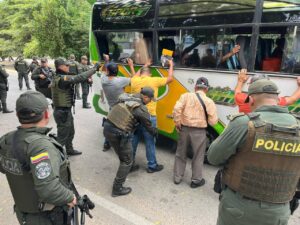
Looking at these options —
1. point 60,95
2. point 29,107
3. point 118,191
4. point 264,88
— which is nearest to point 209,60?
point 118,191

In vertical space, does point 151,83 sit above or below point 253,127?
below

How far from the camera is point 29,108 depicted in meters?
2.16

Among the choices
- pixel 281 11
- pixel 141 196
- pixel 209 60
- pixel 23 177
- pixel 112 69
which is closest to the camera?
pixel 23 177

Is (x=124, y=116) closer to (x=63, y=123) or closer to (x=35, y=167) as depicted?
(x=63, y=123)

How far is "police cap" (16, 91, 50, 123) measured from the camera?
2156 mm

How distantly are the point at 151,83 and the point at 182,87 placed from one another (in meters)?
0.56

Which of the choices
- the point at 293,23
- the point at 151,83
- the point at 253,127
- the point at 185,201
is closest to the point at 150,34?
the point at 151,83

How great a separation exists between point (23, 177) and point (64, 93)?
10.7 ft

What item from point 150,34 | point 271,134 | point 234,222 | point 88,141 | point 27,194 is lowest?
point 88,141

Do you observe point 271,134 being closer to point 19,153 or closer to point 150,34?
point 19,153

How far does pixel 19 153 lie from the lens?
2102mm

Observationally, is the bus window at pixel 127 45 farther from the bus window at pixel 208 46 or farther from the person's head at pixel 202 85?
the person's head at pixel 202 85

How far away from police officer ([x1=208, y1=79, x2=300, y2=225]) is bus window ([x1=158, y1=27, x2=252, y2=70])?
7.86 feet

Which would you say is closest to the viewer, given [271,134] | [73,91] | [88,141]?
[271,134]
